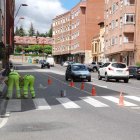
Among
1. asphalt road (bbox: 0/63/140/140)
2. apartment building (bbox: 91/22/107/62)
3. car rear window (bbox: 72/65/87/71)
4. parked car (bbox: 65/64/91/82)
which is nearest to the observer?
asphalt road (bbox: 0/63/140/140)

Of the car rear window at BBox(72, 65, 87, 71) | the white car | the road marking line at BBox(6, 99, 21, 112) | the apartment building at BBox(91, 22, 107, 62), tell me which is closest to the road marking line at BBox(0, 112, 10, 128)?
the road marking line at BBox(6, 99, 21, 112)

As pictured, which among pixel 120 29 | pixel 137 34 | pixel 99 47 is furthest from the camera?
pixel 99 47

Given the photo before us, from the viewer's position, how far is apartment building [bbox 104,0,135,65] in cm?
4644

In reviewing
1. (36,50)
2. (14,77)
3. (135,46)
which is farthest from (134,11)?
(36,50)

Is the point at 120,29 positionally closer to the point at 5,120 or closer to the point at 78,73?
the point at 78,73

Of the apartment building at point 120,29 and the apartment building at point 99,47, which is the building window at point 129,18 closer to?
the apartment building at point 120,29

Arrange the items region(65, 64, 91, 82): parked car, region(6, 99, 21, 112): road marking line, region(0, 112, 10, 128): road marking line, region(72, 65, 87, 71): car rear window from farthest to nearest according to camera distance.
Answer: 1. region(72, 65, 87, 71): car rear window
2. region(65, 64, 91, 82): parked car
3. region(6, 99, 21, 112): road marking line
4. region(0, 112, 10, 128): road marking line

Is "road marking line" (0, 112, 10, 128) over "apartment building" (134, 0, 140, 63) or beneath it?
beneath

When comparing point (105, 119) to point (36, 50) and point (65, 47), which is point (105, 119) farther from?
point (36, 50)

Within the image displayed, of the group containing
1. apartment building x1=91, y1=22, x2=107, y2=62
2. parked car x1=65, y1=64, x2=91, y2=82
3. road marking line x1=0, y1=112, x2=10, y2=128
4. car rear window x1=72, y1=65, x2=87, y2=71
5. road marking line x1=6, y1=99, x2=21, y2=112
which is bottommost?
road marking line x1=6, y1=99, x2=21, y2=112

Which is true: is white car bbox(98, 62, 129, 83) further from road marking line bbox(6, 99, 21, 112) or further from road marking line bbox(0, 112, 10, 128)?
road marking line bbox(0, 112, 10, 128)

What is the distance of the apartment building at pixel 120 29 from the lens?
152 ft

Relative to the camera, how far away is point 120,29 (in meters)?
49.2

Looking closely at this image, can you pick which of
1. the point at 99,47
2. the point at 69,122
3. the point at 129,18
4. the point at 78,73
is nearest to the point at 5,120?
the point at 69,122
